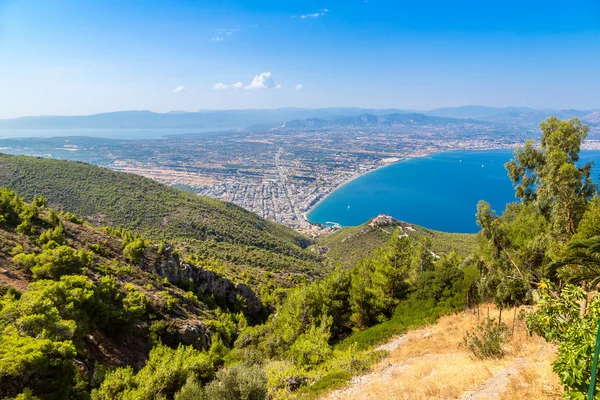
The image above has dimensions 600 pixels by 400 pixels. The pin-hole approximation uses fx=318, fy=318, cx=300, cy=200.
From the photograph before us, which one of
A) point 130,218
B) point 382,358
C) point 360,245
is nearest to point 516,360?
point 382,358

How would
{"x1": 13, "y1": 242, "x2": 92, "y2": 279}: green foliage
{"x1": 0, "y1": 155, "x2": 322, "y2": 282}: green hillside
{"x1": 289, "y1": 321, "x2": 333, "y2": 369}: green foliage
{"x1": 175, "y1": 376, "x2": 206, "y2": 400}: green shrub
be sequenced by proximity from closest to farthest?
{"x1": 175, "y1": 376, "x2": 206, "y2": 400}: green shrub < {"x1": 289, "y1": 321, "x2": 333, "y2": 369}: green foliage < {"x1": 13, "y1": 242, "x2": 92, "y2": 279}: green foliage < {"x1": 0, "y1": 155, "x2": 322, "y2": 282}: green hillside

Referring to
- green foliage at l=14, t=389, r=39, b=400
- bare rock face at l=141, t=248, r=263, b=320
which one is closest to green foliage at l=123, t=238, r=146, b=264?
bare rock face at l=141, t=248, r=263, b=320

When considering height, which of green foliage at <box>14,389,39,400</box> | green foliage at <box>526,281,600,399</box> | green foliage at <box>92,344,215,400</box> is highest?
green foliage at <box>526,281,600,399</box>

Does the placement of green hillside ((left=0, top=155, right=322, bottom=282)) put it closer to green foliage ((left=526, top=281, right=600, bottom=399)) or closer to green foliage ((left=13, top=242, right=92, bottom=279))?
green foliage ((left=13, top=242, right=92, bottom=279))

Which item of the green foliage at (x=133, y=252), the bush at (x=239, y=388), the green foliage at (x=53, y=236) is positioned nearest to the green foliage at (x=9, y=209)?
the green foliage at (x=53, y=236)

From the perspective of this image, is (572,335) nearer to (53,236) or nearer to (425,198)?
(53,236)

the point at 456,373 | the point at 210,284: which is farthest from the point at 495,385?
the point at 210,284
